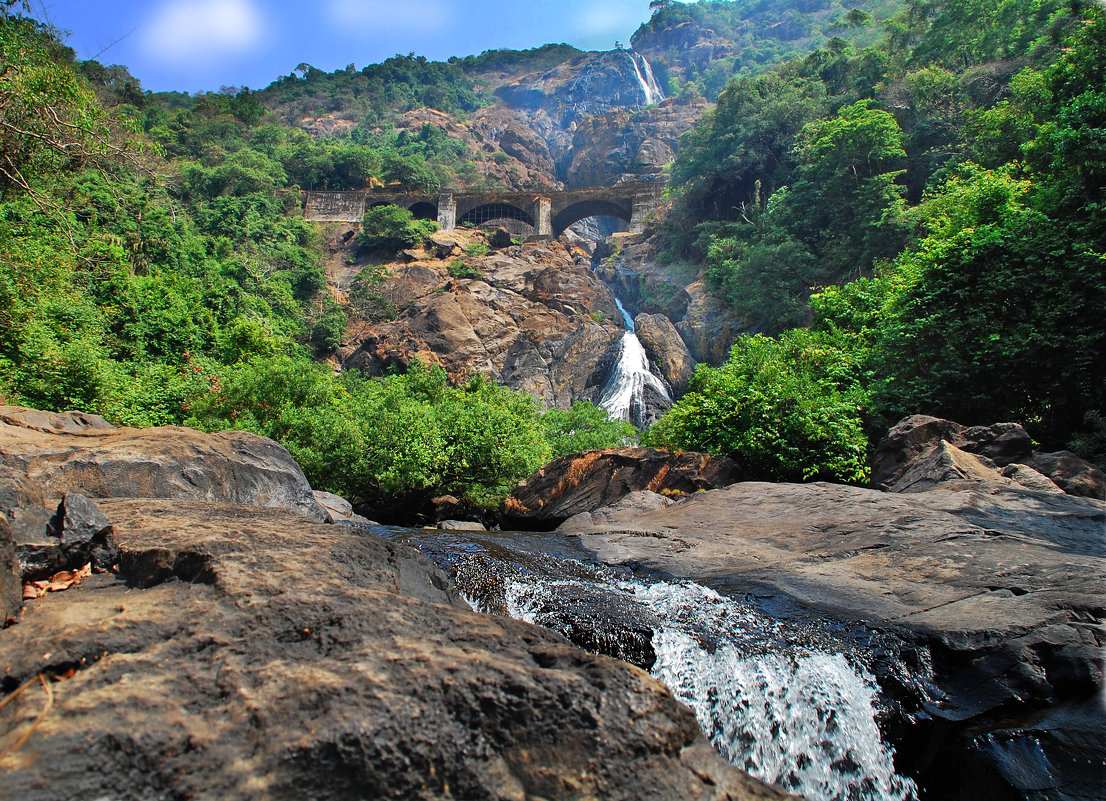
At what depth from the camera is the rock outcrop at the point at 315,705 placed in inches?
81.0

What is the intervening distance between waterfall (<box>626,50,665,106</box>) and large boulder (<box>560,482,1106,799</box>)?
4115 inches

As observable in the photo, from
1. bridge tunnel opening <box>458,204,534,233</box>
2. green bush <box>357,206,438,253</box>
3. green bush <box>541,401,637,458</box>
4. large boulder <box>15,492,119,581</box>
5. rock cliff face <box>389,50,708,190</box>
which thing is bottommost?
green bush <box>541,401,637,458</box>

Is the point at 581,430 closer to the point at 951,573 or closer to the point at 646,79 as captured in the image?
the point at 951,573

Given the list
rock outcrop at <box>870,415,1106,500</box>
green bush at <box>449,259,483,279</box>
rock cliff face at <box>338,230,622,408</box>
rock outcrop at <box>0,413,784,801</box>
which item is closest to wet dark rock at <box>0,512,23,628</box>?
rock outcrop at <box>0,413,784,801</box>

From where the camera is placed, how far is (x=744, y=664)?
5043 millimetres

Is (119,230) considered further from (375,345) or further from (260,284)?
(375,345)

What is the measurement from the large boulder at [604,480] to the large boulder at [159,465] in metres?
4.48

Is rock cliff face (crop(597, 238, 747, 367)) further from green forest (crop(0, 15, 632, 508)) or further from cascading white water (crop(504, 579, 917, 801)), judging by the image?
cascading white water (crop(504, 579, 917, 801))

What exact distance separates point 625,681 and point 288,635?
1.50 metres

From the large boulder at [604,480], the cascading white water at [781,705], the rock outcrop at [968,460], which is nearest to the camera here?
the cascading white water at [781,705]

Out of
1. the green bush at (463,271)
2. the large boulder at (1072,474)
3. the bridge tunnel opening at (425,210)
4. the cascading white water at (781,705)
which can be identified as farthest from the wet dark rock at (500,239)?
the cascading white water at (781,705)

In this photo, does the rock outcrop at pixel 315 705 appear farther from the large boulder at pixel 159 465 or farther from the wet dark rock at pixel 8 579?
the large boulder at pixel 159 465

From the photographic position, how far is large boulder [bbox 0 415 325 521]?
23.5 ft

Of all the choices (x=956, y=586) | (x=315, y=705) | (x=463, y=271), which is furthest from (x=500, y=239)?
(x=315, y=705)
